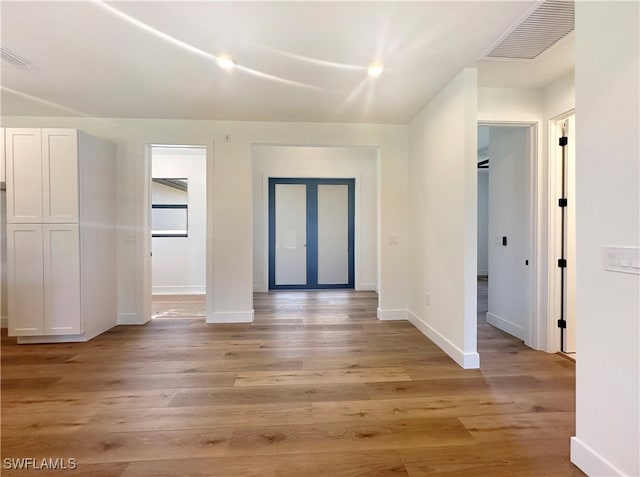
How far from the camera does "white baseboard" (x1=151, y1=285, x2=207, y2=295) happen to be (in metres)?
5.59

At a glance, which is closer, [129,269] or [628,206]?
[628,206]

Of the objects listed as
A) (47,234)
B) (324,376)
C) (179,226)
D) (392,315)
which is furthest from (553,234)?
(179,226)

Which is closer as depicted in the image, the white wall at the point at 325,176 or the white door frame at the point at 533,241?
the white door frame at the point at 533,241

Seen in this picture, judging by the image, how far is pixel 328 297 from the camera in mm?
5270

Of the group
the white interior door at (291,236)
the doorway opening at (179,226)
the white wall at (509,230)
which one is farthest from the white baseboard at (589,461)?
the doorway opening at (179,226)

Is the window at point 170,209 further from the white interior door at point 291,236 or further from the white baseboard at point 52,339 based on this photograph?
the white baseboard at point 52,339

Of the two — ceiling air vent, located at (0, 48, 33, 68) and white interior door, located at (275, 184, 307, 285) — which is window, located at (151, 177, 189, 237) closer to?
white interior door, located at (275, 184, 307, 285)

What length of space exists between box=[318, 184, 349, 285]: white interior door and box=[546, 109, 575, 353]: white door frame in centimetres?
356

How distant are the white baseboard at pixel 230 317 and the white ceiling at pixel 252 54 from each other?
249cm

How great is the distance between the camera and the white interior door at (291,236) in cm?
588

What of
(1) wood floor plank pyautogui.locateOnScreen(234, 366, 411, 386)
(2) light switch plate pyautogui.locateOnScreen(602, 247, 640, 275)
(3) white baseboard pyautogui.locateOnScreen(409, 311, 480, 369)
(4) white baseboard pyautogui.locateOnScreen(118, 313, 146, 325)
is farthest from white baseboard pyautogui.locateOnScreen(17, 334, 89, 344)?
(2) light switch plate pyautogui.locateOnScreen(602, 247, 640, 275)

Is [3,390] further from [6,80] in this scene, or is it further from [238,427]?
[6,80]

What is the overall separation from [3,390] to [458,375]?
3.52m

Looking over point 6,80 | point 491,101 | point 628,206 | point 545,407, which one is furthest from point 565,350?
point 6,80
